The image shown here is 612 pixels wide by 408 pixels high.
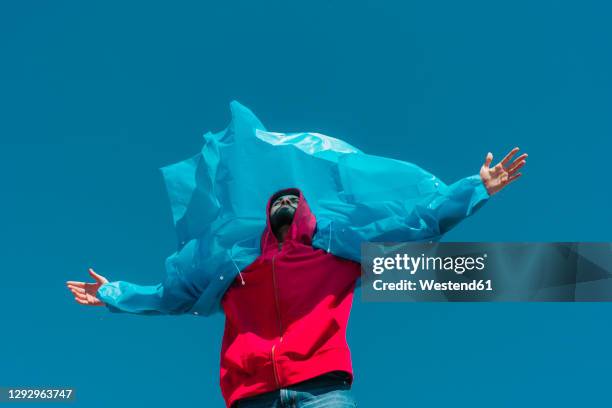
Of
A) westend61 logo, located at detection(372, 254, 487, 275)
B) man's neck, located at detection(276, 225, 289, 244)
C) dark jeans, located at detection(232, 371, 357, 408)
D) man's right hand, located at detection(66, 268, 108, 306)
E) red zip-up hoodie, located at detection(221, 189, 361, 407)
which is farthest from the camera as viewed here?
man's right hand, located at detection(66, 268, 108, 306)

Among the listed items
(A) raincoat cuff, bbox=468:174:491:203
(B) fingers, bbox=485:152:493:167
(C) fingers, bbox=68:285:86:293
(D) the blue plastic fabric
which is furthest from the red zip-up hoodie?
(C) fingers, bbox=68:285:86:293

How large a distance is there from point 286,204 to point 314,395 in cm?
142

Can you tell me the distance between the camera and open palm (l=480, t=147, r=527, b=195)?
6227mm

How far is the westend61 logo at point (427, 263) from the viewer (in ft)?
21.2

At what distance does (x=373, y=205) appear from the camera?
6855mm

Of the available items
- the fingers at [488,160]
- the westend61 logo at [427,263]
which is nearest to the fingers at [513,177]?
the fingers at [488,160]

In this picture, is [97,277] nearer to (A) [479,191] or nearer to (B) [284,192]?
(B) [284,192]

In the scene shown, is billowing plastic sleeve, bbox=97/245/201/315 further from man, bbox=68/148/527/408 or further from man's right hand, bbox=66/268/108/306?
man, bbox=68/148/527/408

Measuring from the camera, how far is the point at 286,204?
685 centimetres

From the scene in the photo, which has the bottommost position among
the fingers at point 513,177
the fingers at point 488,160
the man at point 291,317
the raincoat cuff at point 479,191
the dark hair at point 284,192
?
the man at point 291,317

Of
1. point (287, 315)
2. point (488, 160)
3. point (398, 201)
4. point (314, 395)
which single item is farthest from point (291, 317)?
point (488, 160)

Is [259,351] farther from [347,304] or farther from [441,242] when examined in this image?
[441,242]

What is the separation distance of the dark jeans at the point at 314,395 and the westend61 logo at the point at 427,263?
Answer: 777 mm

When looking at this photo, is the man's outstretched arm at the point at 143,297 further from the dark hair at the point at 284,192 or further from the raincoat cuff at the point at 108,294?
the dark hair at the point at 284,192
